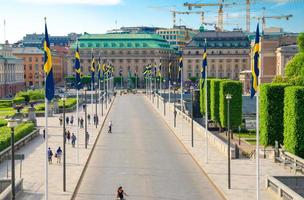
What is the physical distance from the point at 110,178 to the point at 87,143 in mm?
18753

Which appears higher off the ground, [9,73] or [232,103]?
[9,73]

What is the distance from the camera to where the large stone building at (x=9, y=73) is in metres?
155

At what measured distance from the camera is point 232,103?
7100 cm

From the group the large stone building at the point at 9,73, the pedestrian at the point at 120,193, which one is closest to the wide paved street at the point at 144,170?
the pedestrian at the point at 120,193

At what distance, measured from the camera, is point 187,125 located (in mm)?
80188

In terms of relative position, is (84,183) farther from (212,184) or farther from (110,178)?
(212,184)

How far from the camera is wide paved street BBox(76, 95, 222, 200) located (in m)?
36.8

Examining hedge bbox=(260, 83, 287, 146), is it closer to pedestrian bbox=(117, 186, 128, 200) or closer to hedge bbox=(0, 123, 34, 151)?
pedestrian bbox=(117, 186, 128, 200)

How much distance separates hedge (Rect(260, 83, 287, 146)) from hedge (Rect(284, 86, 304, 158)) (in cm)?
433

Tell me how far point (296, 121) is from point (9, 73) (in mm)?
130630

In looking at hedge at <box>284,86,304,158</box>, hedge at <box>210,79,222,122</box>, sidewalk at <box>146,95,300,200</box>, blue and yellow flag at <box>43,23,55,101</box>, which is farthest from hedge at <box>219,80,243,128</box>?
blue and yellow flag at <box>43,23,55,101</box>

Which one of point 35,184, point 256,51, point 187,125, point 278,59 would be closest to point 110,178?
point 35,184

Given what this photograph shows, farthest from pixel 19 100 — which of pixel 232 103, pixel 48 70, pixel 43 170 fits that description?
pixel 48 70

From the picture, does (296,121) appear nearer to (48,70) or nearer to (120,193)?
(120,193)
